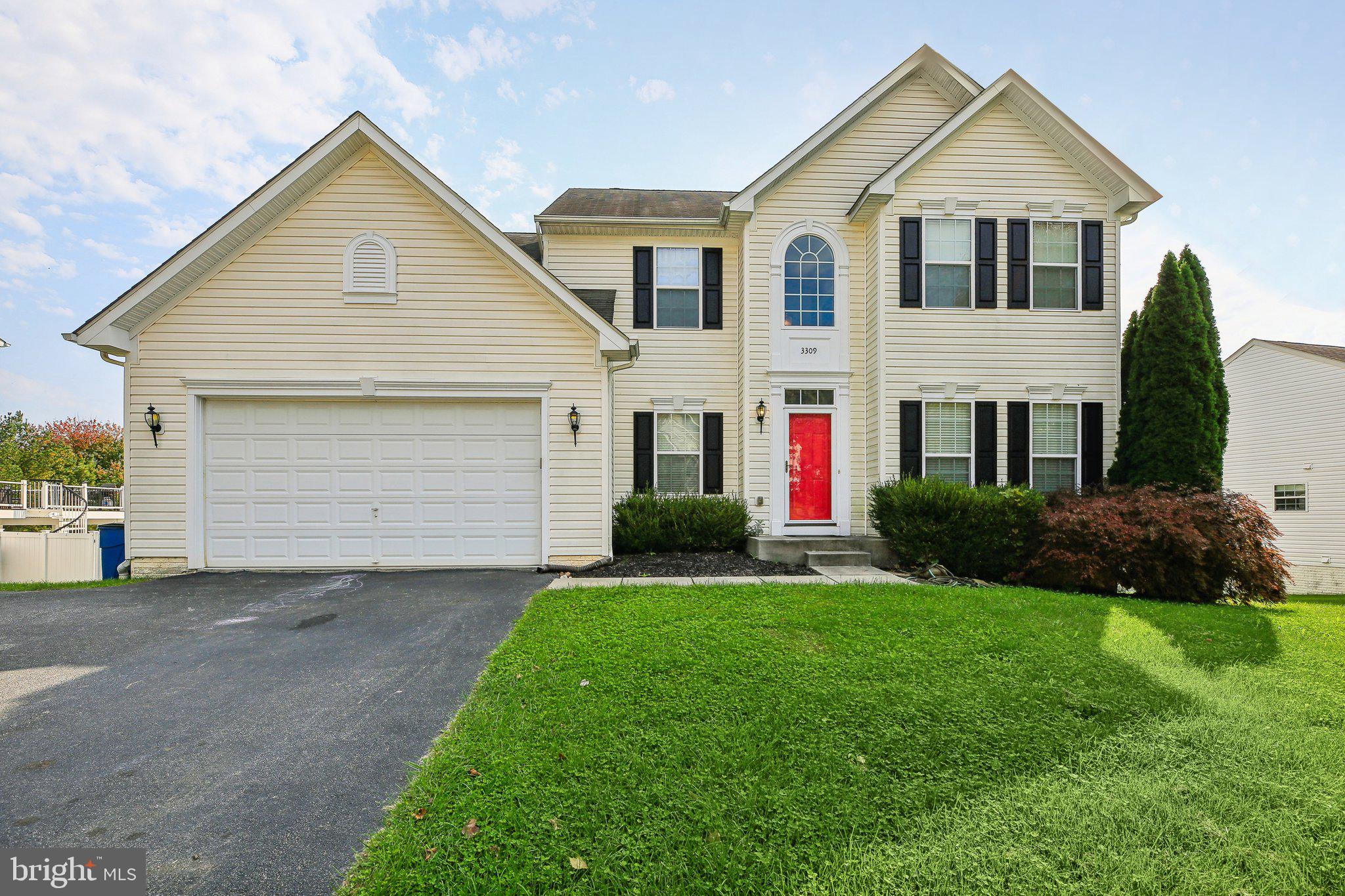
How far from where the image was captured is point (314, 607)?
6273mm

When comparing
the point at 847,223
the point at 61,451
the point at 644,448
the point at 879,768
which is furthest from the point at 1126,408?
the point at 61,451

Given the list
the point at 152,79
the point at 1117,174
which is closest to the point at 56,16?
the point at 152,79

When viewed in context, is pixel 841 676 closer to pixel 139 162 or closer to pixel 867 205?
pixel 867 205

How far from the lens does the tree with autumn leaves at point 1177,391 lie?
8516mm

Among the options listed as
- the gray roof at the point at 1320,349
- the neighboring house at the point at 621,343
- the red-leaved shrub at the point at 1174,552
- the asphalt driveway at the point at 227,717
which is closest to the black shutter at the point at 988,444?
the neighboring house at the point at 621,343

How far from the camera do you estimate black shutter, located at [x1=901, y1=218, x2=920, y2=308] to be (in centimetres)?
963

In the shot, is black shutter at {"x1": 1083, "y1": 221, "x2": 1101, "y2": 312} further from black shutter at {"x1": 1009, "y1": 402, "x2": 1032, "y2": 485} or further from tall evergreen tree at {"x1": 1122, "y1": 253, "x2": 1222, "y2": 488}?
black shutter at {"x1": 1009, "y1": 402, "x2": 1032, "y2": 485}

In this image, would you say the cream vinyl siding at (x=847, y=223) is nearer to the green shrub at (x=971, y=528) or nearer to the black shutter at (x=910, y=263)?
the black shutter at (x=910, y=263)

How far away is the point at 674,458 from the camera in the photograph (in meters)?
10.7

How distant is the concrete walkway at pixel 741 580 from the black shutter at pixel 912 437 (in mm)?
2390

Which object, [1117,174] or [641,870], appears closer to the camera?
[641,870]

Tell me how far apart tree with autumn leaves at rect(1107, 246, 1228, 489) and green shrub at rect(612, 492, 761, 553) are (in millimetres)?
6322

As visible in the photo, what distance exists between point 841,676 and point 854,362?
7.34 metres

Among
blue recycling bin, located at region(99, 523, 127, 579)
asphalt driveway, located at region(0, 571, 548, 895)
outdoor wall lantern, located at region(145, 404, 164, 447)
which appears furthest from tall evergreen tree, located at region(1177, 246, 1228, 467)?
blue recycling bin, located at region(99, 523, 127, 579)
